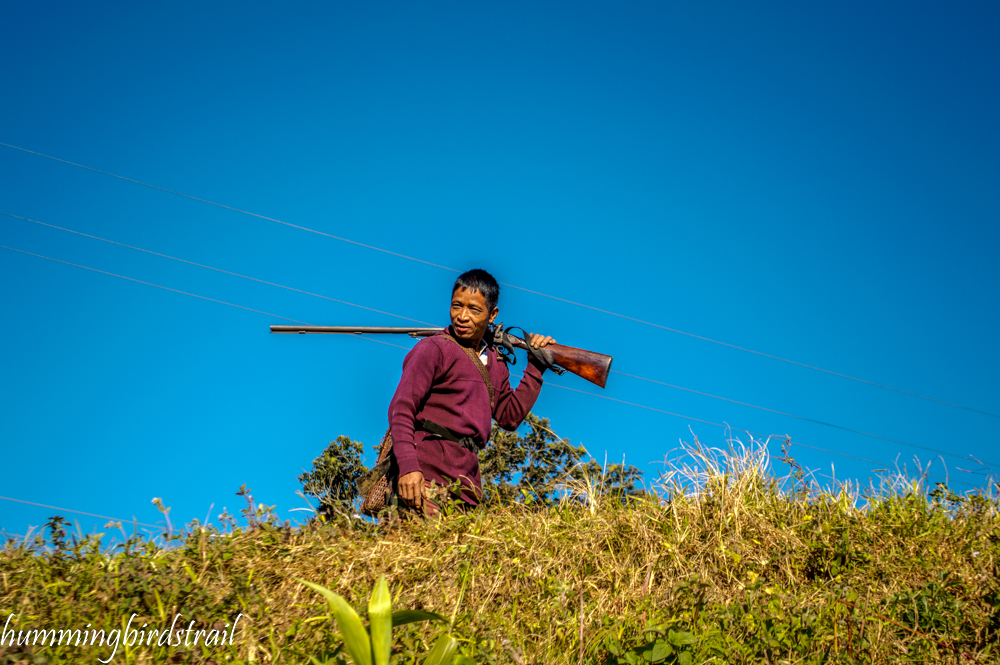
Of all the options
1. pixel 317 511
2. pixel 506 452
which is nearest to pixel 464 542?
pixel 317 511

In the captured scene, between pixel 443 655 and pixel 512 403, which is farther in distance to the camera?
pixel 512 403

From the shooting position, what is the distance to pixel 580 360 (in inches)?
232

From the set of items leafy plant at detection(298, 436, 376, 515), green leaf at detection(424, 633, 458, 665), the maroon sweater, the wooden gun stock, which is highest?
leafy plant at detection(298, 436, 376, 515)

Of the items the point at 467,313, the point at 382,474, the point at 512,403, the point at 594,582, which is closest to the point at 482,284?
the point at 467,313

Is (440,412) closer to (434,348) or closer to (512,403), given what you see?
(434,348)

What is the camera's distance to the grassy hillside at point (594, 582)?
3023 mm

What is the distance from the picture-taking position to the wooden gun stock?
5.86m

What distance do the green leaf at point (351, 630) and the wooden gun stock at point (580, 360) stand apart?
12.3 ft

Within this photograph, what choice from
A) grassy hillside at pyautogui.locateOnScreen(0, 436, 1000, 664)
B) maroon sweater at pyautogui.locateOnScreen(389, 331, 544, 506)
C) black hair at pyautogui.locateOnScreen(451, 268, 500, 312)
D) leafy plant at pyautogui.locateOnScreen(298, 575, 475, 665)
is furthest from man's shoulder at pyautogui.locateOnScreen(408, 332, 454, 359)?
leafy plant at pyautogui.locateOnScreen(298, 575, 475, 665)

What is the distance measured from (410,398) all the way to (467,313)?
84 cm

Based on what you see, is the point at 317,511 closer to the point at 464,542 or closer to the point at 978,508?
the point at 464,542

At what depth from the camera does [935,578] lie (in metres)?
3.63

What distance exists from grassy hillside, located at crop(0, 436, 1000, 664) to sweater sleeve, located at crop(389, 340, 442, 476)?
1.85 ft

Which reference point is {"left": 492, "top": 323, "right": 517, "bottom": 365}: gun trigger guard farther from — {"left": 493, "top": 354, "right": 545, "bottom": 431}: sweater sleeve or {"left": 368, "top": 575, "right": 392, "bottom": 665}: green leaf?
{"left": 368, "top": 575, "right": 392, "bottom": 665}: green leaf
